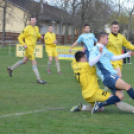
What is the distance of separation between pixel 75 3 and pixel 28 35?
87.9 feet

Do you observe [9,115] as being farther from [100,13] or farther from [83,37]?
[100,13]

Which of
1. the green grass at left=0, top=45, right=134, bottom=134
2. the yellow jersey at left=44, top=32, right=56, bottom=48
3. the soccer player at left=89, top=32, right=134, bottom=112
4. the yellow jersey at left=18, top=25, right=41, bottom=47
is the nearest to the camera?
the green grass at left=0, top=45, right=134, bottom=134

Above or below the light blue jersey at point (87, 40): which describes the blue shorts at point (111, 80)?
below

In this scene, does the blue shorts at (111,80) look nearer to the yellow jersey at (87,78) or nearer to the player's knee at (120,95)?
the player's knee at (120,95)

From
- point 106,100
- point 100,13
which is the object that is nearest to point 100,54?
point 106,100

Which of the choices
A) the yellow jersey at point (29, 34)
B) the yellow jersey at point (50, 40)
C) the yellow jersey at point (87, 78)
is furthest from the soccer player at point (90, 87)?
the yellow jersey at point (50, 40)

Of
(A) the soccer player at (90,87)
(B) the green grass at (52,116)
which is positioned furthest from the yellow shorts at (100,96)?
(B) the green grass at (52,116)

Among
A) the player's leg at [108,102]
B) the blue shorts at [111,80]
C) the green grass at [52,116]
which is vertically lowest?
the green grass at [52,116]

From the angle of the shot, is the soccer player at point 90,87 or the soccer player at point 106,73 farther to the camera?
the soccer player at point 90,87

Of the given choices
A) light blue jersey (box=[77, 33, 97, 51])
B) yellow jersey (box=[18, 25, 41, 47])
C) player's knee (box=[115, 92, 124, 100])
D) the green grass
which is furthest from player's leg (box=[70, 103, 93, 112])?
light blue jersey (box=[77, 33, 97, 51])

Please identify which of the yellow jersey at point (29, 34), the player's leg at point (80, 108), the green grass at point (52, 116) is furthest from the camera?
the yellow jersey at point (29, 34)

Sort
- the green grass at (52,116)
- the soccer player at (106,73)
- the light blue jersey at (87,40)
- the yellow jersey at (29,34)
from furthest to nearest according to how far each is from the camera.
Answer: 1. the light blue jersey at (87,40)
2. the yellow jersey at (29,34)
3. the soccer player at (106,73)
4. the green grass at (52,116)

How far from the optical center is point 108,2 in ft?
117

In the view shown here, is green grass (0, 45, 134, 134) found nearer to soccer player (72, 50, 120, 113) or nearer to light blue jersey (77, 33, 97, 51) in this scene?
soccer player (72, 50, 120, 113)
